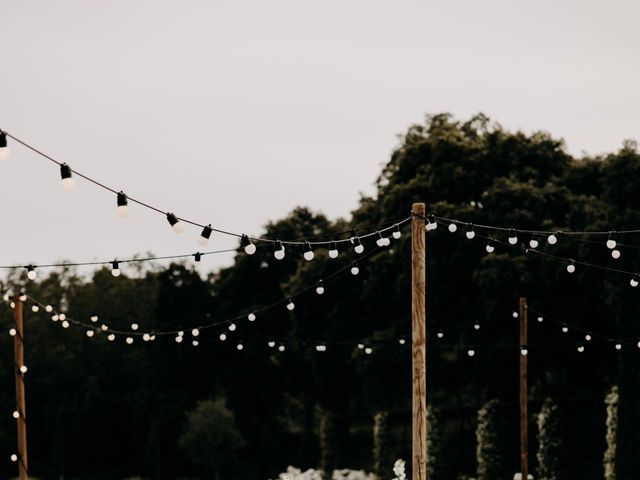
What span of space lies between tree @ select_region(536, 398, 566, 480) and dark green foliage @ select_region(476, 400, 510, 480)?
5.61ft

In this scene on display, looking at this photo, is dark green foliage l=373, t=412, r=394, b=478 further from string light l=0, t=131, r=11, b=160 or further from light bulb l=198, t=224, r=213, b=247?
string light l=0, t=131, r=11, b=160

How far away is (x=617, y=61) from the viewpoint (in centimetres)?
2412

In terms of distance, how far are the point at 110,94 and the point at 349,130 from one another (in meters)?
7.14

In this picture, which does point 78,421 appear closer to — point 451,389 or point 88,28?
point 451,389

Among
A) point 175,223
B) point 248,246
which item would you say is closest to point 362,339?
point 248,246

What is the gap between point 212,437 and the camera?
41.7 metres

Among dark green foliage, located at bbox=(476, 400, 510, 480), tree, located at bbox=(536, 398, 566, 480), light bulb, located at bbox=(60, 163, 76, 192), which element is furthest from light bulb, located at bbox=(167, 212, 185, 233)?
dark green foliage, located at bbox=(476, 400, 510, 480)

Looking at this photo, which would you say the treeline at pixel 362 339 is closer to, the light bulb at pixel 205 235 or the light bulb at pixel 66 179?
the light bulb at pixel 205 235

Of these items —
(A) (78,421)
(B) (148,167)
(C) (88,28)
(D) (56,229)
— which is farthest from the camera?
(A) (78,421)

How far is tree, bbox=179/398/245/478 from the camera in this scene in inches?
1640

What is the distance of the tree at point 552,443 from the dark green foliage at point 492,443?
171 cm

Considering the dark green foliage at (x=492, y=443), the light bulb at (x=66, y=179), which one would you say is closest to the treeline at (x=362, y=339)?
the dark green foliage at (x=492, y=443)

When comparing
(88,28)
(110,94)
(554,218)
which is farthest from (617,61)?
(110,94)

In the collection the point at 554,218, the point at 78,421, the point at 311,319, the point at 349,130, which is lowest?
the point at 78,421
